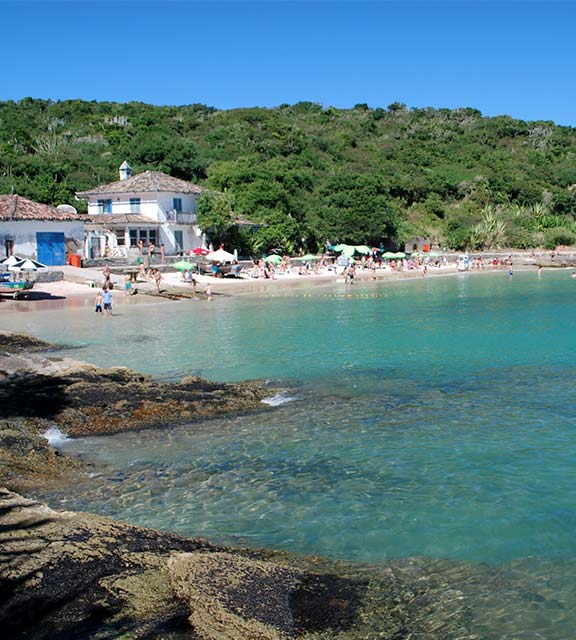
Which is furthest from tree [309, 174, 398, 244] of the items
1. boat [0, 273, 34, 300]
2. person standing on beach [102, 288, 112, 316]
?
person standing on beach [102, 288, 112, 316]

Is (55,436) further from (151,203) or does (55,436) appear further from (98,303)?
(151,203)

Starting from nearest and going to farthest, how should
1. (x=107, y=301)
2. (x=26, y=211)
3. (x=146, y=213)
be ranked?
(x=107, y=301)
(x=26, y=211)
(x=146, y=213)

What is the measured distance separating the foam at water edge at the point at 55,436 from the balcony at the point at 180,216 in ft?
135

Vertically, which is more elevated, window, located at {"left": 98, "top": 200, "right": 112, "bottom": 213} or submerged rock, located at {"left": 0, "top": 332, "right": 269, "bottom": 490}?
window, located at {"left": 98, "top": 200, "right": 112, "bottom": 213}

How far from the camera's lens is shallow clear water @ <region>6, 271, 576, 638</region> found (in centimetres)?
866

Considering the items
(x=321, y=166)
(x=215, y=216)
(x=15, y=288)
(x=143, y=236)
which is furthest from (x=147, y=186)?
(x=321, y=166)

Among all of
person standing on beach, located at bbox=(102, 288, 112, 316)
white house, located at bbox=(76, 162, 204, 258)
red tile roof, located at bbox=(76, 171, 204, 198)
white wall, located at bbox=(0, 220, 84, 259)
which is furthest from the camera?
red tile roof, located at bbox=(76, 171, 204, 198)

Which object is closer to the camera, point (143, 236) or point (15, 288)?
point (15, 288)

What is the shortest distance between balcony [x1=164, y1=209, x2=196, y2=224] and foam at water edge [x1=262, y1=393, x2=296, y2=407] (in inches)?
1528

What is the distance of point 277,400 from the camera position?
15.2 m

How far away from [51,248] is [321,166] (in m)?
44.9

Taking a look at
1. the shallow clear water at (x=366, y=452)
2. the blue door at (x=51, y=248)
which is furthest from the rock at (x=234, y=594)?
the blue door at (x=51, y=248)

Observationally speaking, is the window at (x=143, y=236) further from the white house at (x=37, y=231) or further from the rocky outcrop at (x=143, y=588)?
the rocky outcrop at (x=143, y=588)

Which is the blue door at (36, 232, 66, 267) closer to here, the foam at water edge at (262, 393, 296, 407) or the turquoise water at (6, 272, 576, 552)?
the turquoise water at (6, 272, 576, 552)
